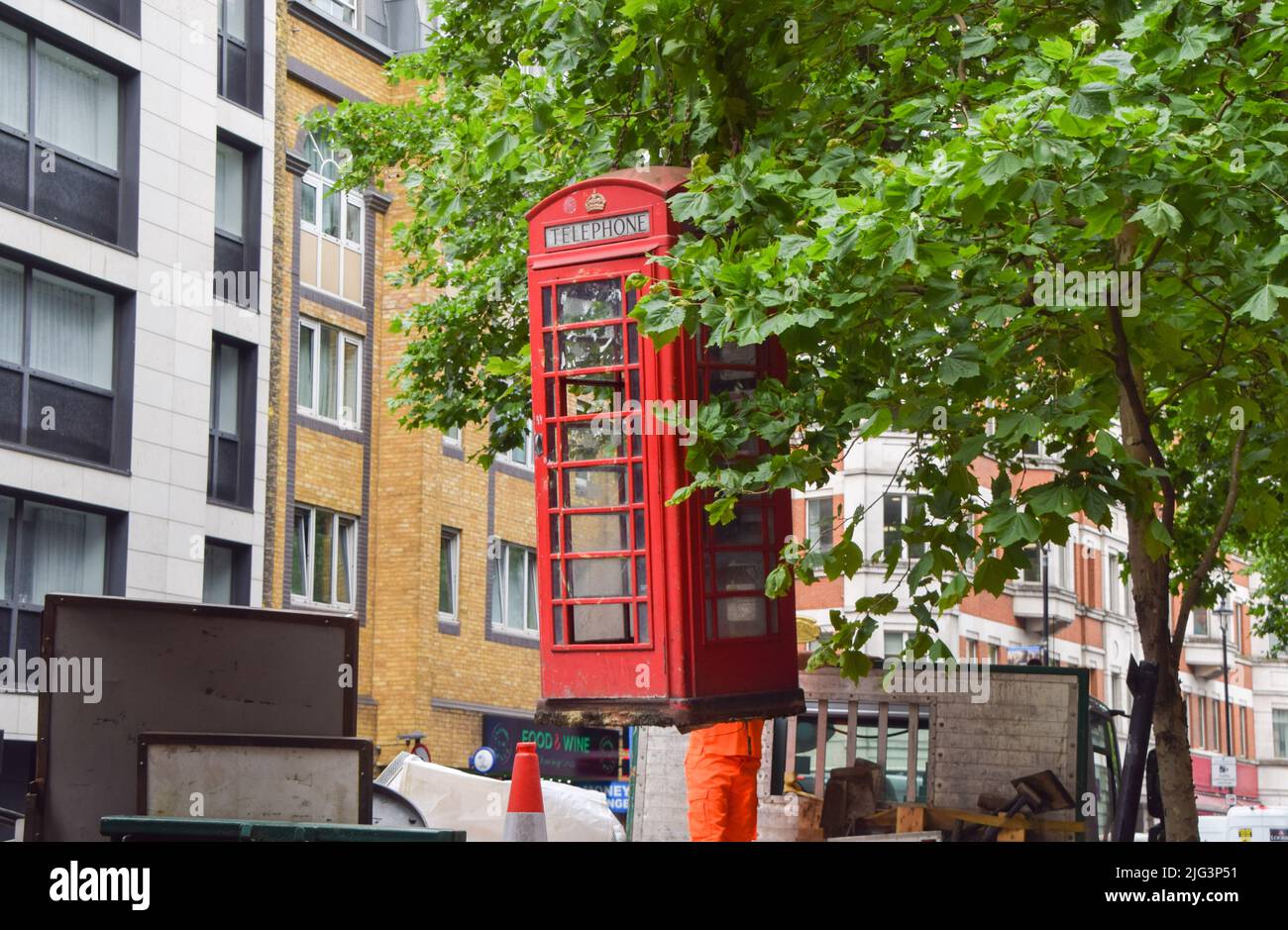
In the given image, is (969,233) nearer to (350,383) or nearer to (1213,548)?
(1213,548)

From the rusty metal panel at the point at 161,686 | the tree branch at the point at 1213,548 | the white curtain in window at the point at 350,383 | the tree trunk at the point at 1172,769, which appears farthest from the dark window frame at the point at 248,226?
the rusty metal panel at the point at 161,686

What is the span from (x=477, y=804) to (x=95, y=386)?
1210cm

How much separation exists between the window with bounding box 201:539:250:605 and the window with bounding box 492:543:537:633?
9301 mm

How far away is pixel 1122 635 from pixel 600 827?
54.0 meters

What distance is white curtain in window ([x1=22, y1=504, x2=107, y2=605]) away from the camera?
74.4ft

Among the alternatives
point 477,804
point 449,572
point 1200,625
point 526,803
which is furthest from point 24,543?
point 1200,625

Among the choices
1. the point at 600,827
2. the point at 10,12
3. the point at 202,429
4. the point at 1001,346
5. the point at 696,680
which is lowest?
the point at 600,827

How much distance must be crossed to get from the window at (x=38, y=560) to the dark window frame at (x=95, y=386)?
689mm

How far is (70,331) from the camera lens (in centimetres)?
2359

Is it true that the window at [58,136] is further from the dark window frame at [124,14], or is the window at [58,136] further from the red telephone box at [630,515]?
the red telephone box at [630,515]

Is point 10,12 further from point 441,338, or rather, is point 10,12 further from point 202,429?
point 441,338

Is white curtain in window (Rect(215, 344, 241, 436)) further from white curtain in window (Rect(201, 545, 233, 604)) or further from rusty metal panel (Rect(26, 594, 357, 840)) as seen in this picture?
rusty metal panel (Rect(26, 594, 357, 840))
